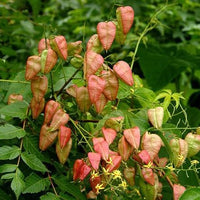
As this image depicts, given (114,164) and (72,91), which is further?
(72,91)

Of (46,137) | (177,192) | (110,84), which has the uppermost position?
(110,84)

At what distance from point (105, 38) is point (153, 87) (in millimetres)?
1218

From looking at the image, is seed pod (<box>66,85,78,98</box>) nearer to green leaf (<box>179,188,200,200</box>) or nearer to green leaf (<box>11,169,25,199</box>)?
green leaf (<box>11,169,25,199</box>)

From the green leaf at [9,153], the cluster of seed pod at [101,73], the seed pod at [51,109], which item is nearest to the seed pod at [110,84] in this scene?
the cluster of seed pod at [101,73]

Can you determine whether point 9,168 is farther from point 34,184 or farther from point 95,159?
point 95,159

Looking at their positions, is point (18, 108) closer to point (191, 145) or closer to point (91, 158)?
point (91, 158)

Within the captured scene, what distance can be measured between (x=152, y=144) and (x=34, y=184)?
0.81 feet

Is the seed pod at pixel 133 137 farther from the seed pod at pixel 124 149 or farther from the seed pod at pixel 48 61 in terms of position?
the seed pod at pixel 48 61

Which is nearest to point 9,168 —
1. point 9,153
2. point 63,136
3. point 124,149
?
point 9,153

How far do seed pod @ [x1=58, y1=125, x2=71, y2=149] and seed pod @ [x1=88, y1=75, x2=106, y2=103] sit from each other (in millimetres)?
81

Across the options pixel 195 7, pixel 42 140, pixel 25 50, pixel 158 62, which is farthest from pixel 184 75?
pixel 42 140

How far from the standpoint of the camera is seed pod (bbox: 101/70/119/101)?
0.84 m

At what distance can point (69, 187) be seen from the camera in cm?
88

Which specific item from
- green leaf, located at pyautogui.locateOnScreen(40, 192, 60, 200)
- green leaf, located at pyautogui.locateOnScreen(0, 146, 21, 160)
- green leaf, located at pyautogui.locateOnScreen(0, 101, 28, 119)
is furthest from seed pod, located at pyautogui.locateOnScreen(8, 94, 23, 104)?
green leaf, located at pyautogui.locateOnScreen(40, 192, 60, 200)
